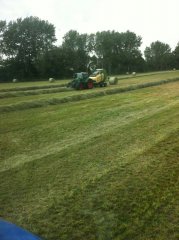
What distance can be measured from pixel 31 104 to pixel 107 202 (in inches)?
469

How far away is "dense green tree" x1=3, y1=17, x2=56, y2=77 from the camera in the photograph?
60516 mm

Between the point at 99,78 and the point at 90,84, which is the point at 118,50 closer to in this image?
the point at 99,78

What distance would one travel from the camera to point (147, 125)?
10656 mm

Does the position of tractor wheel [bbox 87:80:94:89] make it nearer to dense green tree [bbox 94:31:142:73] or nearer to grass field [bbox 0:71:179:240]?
grass field [bbox 0:71:179:240]

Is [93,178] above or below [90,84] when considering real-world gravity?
below

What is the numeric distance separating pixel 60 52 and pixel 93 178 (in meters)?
53.7

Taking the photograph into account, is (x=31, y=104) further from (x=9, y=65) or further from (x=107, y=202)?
(x=9, y=65)

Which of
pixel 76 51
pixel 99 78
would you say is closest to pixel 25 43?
pixel 76 51

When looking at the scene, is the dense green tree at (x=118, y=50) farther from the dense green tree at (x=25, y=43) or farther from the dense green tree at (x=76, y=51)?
the dense green tree at (x=25, y=43)

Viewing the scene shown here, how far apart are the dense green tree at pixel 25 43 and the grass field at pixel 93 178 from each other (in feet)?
165

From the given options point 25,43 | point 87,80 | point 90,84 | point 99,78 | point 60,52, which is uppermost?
point 25,43

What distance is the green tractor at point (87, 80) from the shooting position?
25500 millimetres

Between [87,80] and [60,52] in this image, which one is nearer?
[87,80]

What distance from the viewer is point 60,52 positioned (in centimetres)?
5766
